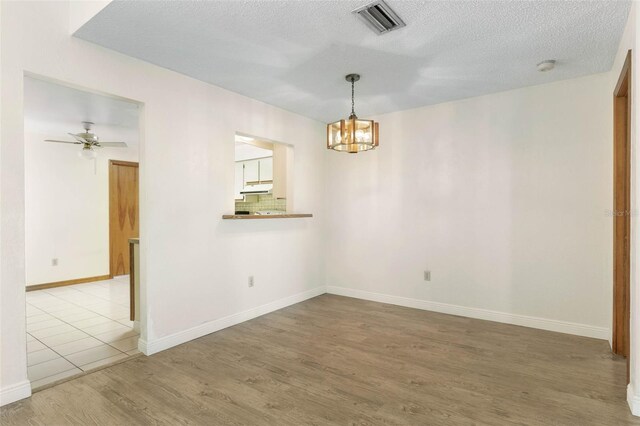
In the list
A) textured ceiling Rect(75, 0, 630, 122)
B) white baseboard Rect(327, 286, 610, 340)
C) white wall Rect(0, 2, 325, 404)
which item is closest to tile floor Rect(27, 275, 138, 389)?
white wall Rect(0, 2, 325, 404)

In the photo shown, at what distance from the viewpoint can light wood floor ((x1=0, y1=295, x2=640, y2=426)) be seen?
1990mm

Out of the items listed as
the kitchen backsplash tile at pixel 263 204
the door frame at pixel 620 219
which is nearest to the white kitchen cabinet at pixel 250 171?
the kitchen backsplash tile at pixel 263 204

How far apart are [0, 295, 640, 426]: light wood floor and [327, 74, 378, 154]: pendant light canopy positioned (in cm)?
177

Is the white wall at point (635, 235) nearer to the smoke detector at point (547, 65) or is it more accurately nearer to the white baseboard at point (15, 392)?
the smoke detector at point (547, 65)

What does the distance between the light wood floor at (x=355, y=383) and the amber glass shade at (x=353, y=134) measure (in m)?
1.77

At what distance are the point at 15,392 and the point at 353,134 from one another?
9.55 ft

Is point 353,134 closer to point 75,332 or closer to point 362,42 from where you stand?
point 362,42

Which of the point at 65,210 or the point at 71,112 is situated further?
the point at 65,210

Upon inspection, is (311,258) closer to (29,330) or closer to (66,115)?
(29,330)

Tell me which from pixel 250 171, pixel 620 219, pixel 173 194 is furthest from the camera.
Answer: pixel 250 171

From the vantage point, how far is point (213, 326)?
3.39m

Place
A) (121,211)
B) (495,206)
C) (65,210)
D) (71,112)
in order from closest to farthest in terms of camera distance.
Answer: (495,206) < (71,112) < (65,210) < (121,211)

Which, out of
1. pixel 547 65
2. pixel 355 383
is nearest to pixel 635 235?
pixel 547 65

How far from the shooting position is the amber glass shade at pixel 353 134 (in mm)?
2885
